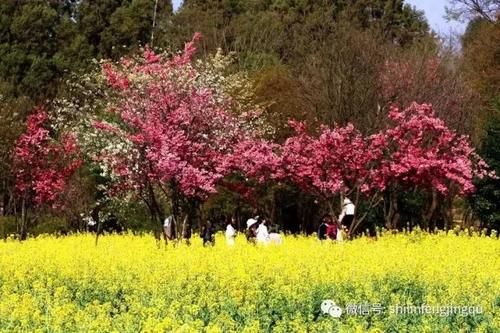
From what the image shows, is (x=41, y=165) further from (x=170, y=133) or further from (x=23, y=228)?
(x=170, y=133)

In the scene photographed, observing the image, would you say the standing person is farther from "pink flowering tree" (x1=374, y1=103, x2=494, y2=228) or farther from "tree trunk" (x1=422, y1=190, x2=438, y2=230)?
"tree trunk" (x1=422, y1=190, x2=438, y2=230)

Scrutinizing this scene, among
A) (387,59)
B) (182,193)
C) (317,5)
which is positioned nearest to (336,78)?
(387,59)

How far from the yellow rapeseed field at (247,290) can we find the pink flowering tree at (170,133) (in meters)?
5.52

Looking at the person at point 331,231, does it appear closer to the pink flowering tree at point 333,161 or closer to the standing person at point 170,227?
the pink flowering tree at point 333,161

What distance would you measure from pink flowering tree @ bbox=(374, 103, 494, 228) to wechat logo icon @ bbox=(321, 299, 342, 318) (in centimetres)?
1202

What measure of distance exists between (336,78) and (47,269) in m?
14.5

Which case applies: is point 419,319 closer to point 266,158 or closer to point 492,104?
point 266,158

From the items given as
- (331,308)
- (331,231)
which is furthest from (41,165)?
(331,308)

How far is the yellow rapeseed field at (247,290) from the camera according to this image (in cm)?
823

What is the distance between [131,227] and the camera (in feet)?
91.5

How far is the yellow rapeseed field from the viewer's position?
27.0ft

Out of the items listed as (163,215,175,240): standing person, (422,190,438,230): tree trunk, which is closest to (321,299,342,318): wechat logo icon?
(163,215,175,240): standing person

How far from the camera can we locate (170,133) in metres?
19.0

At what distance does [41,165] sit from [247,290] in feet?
64.6
